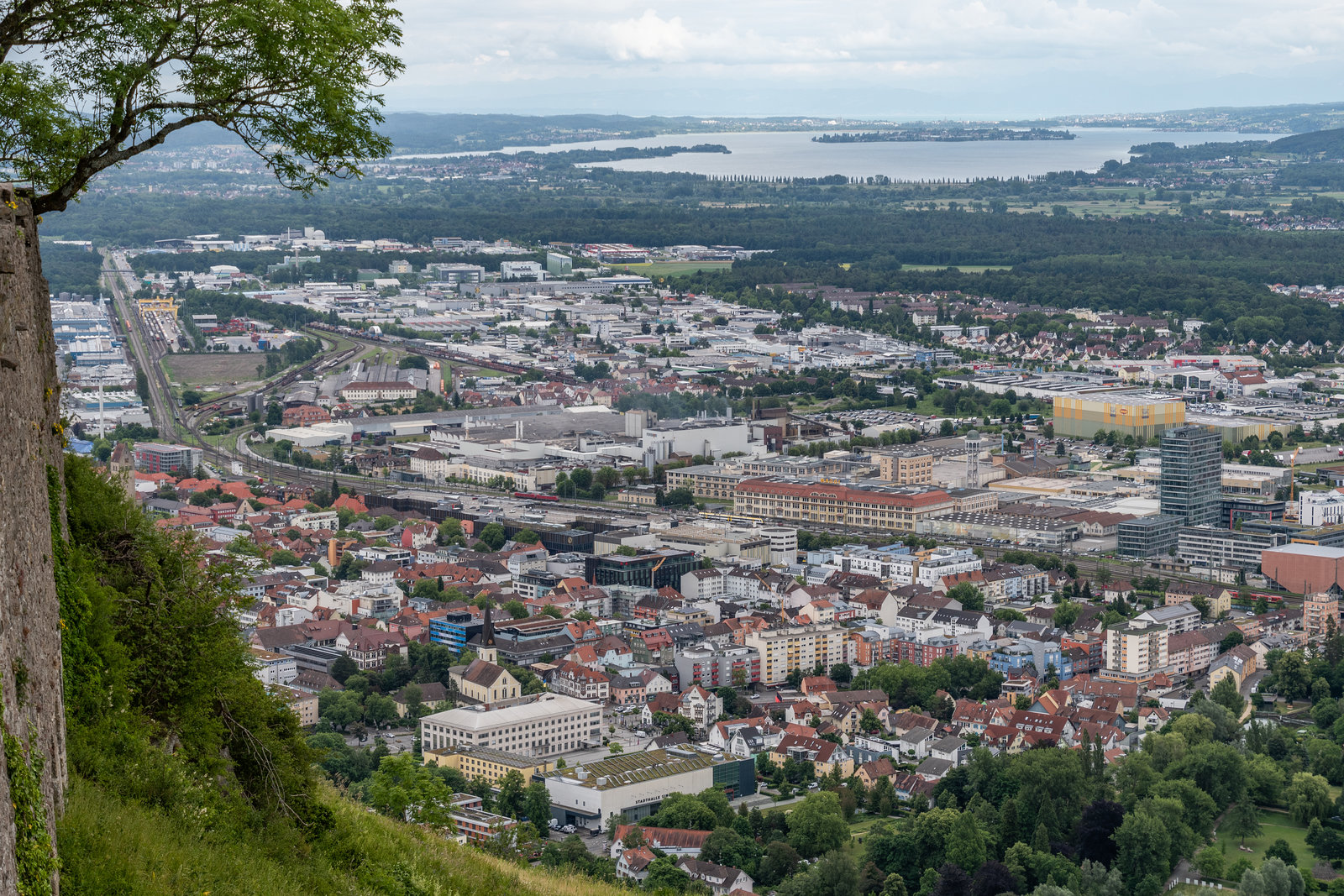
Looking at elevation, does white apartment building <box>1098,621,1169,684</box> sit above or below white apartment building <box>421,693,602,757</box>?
below

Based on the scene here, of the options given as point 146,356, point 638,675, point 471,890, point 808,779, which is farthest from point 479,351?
point 471,890

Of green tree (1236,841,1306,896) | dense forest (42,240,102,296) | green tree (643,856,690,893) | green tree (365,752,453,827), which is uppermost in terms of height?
green tree (365,752,453,827)

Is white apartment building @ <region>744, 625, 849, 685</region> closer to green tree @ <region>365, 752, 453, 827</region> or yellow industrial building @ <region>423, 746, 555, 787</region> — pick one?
yellow industrial building @ <region>423, 746, 555, 787</region>

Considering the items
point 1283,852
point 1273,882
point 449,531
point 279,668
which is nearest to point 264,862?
point 1273,882

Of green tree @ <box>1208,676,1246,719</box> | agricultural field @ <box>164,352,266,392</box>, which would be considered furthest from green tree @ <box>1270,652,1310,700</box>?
agricultural field @ <box>164,352,266,392</box>

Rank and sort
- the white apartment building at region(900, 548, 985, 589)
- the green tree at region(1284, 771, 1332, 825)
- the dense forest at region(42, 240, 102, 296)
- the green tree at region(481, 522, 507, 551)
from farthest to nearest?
1. the dense forest at region(42, 240, 102, 296)
2. the green tree at region(481, 522, 507, 551)
3. the white apartment building at region(900, 548, 985, 589)
4. the green tree at region(1284, 771, 1332, 825)

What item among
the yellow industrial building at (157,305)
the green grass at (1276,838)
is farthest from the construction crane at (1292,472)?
the yellow industrial building at (157,305)
